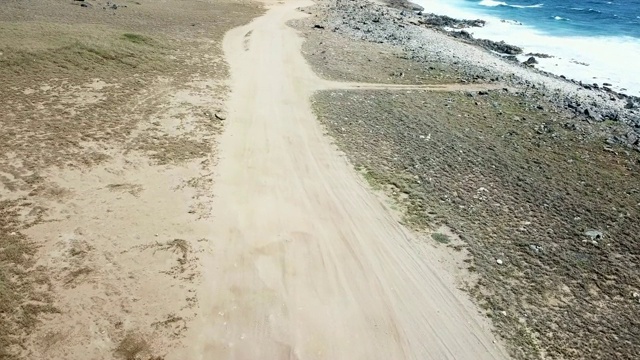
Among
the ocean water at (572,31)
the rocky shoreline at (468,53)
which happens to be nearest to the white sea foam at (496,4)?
the ocean water at (572,31)

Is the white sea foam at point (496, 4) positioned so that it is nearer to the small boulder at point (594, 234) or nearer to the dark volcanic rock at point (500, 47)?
the dark volcanic rock at point (500, 47)

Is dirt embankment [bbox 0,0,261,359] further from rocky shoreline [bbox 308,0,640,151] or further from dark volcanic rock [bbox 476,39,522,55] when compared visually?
dark volcanic rock [bbox 476,39,522,55]

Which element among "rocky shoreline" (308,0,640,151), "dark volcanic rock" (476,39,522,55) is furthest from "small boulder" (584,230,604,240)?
"dark volcanic rock" (476,39,522,55)

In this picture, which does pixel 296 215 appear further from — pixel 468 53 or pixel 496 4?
pixel 496 4

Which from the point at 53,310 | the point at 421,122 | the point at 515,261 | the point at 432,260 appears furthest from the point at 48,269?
the point at 421,122

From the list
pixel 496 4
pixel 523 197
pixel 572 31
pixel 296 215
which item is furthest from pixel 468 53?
pixel 496 4

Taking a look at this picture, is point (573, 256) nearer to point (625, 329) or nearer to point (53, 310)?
point (625, 329)
